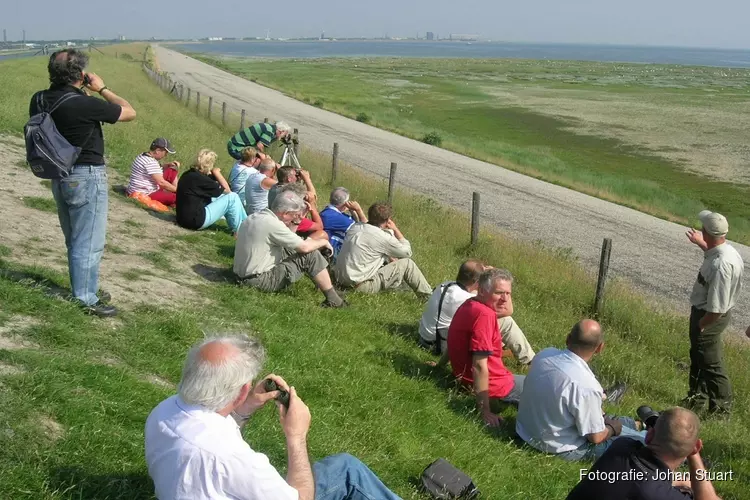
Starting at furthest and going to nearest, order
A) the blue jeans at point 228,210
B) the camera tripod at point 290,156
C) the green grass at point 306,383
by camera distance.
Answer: the camera tripod at point 290,156, the blue jeans at point 228,210, the green grass at point 306,383

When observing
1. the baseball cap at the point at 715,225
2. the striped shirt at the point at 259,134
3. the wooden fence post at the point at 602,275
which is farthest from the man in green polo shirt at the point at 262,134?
Answer: the baseball cap at the point at 715,225

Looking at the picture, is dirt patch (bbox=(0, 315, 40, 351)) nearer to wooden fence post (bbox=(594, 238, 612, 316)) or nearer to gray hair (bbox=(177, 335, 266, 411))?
gray hair (bbox=(177, 335, 266, 411))

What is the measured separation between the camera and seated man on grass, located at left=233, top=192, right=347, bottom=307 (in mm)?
7090

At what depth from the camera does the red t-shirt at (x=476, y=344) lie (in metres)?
5.57

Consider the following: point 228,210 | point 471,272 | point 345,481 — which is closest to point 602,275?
point 471,272

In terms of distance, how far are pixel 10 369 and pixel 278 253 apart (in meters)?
3.45

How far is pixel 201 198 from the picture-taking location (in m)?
9.43

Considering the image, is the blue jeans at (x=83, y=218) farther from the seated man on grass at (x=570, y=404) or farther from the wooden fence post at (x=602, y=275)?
the wooden fence post at (x=602, y=275)

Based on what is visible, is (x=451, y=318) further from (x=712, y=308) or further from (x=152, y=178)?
(x=152, y=178)

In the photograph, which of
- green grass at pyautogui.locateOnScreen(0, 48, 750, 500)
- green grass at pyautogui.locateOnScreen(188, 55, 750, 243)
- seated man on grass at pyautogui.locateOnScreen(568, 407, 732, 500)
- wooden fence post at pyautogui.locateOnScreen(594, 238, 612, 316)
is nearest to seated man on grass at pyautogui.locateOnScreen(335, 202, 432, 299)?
green grass at pyautogui.locateOnScreen(0, 48, 750, 500)

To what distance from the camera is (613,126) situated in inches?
1724

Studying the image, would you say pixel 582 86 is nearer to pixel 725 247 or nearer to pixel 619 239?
pixel 619 239

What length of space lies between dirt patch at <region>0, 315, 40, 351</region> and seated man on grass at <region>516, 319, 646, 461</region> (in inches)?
130

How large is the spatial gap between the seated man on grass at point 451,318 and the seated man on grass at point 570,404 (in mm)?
1194
